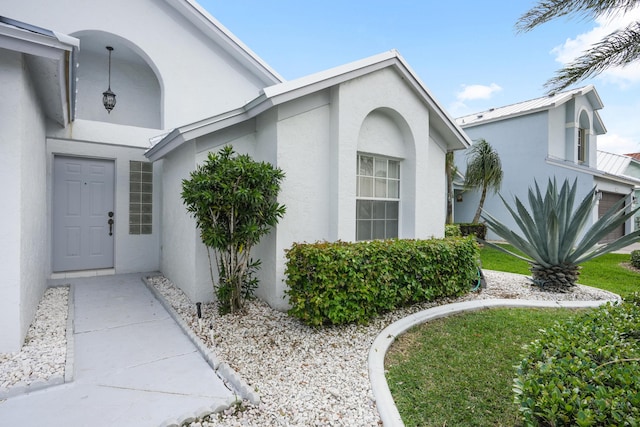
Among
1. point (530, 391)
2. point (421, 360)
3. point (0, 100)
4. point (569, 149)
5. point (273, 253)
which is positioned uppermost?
point (569, 149)

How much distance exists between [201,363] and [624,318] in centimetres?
468

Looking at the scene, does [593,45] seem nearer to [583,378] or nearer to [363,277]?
[363,277]

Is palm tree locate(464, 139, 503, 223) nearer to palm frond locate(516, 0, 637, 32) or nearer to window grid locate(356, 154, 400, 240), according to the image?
window grid locate(356, 154, 400, 240)

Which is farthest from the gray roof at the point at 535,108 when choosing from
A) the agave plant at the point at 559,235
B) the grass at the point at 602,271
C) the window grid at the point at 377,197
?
the window grid at the point at 377,197

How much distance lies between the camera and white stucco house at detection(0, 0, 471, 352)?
13.8 feet

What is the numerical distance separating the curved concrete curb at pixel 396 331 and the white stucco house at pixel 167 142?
191cm

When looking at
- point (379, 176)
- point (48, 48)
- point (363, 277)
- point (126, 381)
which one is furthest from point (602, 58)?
point (126, 381)

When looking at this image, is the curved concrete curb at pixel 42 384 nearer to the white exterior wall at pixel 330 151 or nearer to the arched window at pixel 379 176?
the white exterior wall at pixel 330 151

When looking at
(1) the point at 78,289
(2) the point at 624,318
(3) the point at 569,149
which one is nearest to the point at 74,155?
(1) the point at 78,289

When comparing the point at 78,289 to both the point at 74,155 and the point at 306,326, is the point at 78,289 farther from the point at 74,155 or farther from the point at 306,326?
the point at 306,326

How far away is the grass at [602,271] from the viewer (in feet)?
27.9

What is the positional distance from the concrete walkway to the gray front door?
2803 mm

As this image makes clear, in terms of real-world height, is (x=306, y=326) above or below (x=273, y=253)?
below

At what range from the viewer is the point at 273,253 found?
5758mm
